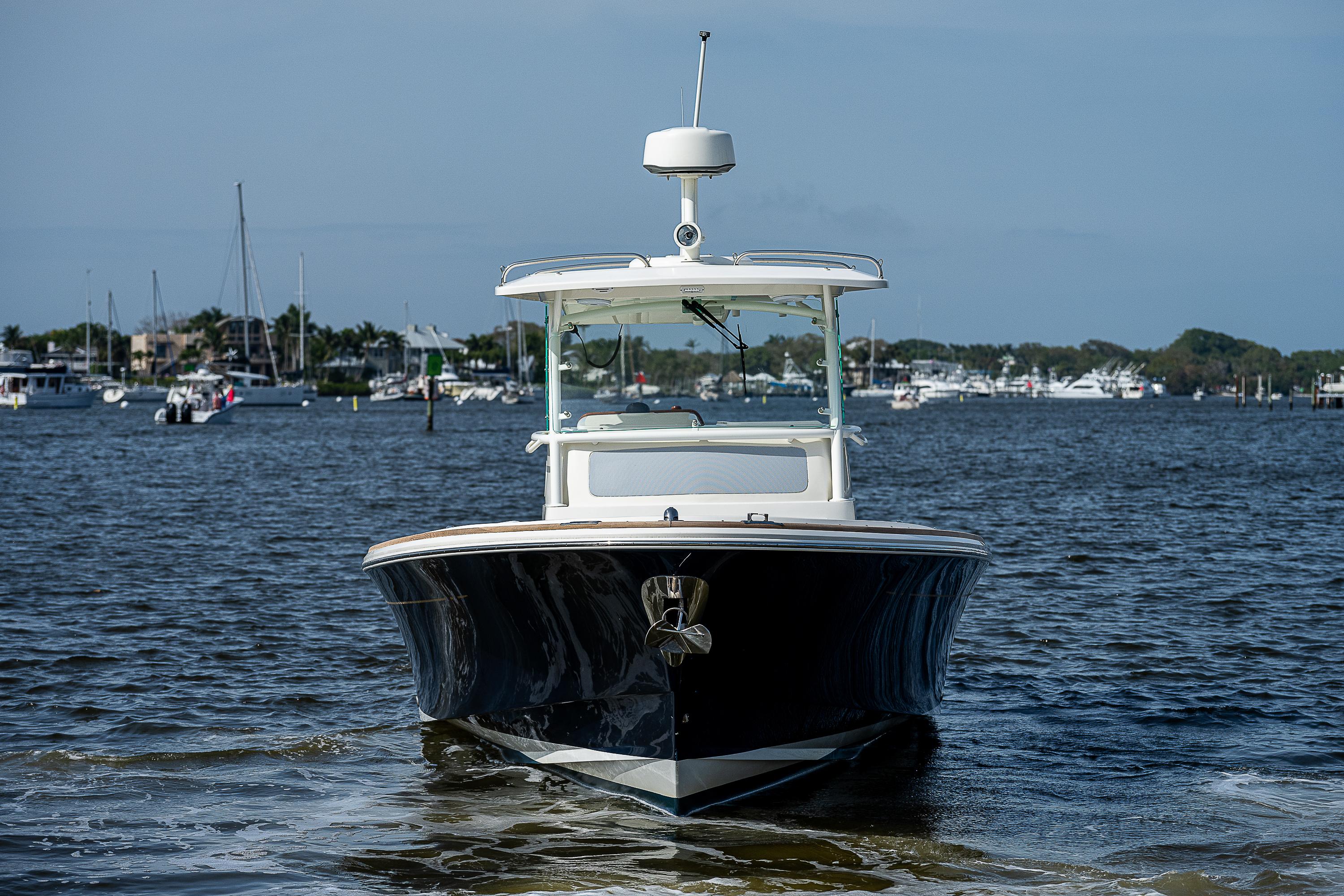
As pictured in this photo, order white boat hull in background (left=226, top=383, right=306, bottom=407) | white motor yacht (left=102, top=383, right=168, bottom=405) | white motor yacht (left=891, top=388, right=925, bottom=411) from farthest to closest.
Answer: white motor yacht (left=102, top=383, right=168, bottom=405)
white motor yacht (left=891, top=388, right=925, bottom=411)
white boat hull in background (left=226, top=383, right=306, bottom=407)

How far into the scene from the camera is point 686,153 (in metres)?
9.64

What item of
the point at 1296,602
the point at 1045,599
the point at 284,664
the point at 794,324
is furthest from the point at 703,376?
the point at 1296,602

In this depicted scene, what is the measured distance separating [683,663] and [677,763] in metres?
0.63

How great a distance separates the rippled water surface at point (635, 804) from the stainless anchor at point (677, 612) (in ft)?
2.48

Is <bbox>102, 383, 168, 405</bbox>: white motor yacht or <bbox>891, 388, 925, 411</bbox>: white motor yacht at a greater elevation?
<bbox>102, 383, 168, 405</bbox>: white motor yacht

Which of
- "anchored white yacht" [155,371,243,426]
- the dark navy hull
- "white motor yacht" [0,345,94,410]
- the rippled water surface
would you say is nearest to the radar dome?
the rippled water surface

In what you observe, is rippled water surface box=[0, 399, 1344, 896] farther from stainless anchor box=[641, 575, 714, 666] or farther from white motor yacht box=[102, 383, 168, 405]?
white motor yacht box=[102, 383, 168, 405]

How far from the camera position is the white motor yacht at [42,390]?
116 meters

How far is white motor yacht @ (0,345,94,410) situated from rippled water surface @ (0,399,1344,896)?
329 feet

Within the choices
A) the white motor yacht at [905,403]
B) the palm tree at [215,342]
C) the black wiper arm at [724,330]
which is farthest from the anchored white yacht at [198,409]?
the palm tree at [215,342]

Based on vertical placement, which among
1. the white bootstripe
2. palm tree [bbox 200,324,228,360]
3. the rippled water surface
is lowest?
the rippled water surface

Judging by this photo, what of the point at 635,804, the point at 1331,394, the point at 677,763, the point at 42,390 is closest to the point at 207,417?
the point at 42,390

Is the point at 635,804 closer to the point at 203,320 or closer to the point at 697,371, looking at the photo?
the point at 697,371

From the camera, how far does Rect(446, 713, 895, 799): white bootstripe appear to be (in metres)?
8.20
